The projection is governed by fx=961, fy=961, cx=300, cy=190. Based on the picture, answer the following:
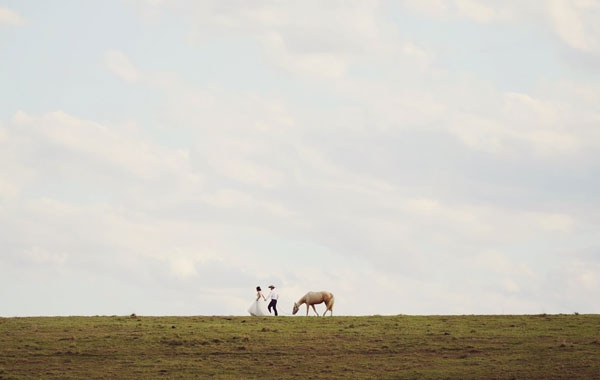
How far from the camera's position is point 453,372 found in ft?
138

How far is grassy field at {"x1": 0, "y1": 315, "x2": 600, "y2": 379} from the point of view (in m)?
42.7

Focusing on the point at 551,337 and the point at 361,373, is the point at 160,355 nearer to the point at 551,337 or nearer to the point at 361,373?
the point at 361,373

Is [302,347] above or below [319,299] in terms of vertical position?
below

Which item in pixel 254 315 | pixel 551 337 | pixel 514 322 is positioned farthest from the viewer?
pixel 254 315

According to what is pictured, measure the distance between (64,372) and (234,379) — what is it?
7.88 meters

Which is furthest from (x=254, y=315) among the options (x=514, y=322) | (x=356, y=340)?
(x=514, y=322)

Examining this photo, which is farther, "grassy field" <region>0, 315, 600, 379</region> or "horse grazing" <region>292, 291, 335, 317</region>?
"horse grazing" <region>292, 291, 335, 317</region>

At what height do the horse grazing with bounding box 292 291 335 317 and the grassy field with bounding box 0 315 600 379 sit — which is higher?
the horse grazing with bounding box 292 291 335 317

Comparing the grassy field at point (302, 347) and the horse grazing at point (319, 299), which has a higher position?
the horse grazing at point (319, 299)

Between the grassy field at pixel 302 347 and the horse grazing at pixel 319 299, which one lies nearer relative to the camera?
the grassy field at pixel 302 347

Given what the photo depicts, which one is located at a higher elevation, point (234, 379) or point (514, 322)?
point (514, 322)

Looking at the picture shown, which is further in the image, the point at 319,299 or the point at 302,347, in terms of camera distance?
the point at 319,299

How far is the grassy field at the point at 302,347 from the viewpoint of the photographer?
42719mm

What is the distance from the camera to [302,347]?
1842 inches
